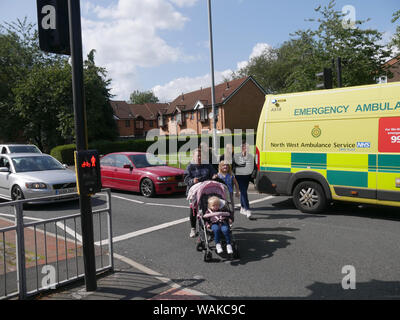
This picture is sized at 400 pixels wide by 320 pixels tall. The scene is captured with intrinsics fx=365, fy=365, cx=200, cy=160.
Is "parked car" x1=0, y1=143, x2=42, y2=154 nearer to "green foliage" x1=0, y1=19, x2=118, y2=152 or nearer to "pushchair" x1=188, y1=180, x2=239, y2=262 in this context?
"green foliage" x1=0, y1=19, x2=118, y2=152

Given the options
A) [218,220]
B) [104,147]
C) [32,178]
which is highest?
[104,147]

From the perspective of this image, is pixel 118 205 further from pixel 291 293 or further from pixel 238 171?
pixel 291 293

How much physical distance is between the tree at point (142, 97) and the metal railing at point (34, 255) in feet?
403

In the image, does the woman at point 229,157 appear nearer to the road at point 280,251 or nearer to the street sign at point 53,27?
the road at point 280,251

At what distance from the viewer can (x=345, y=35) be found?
22.1 m

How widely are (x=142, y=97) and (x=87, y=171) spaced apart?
410 ft

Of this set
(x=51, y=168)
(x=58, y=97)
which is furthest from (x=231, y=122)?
(x=51, y=168)

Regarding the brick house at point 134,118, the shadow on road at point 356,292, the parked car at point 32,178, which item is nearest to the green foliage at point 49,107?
the parked car at point 32,178

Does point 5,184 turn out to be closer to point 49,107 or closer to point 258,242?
point 258,242

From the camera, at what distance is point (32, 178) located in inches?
397

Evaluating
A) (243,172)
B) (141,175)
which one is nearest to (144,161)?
(141,175)

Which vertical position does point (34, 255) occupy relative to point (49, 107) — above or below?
below

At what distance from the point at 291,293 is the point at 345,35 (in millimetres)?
21442

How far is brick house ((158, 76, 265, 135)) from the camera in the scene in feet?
153
